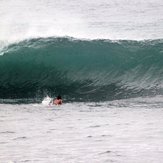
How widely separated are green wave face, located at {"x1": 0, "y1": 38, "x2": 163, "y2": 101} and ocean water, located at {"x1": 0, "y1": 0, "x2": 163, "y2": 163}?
1.5 inches

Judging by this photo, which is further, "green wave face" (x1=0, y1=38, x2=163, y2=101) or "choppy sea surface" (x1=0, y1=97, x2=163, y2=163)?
"green wave face" (x1=0, y1=38, x2=163, y2=101)

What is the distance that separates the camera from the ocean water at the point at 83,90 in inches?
611

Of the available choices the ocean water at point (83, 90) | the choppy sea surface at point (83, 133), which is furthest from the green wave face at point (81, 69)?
the choppy sea surface at point (83, 133)

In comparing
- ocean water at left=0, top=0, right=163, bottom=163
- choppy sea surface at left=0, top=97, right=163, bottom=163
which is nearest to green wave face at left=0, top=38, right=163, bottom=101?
ocean water at left=0, top=0, right=163, bottom=163

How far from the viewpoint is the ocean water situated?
15518 mm

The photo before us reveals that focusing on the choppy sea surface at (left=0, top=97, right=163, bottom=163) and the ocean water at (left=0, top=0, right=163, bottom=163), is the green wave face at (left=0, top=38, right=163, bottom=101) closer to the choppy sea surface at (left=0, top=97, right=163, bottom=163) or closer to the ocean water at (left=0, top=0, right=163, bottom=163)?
the ocean water at (left=0, top=0, right=163, bottom=163)

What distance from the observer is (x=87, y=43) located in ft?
110

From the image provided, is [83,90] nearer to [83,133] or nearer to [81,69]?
[81,69]

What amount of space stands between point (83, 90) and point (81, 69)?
3491 millimetres

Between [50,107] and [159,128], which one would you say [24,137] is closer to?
[159,128]

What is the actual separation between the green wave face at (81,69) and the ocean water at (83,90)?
0.04 metres

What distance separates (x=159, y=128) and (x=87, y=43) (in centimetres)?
1630

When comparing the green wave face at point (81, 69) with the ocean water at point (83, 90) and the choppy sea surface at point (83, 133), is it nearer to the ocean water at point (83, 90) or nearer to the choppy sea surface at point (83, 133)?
the ocean water at point (83, 90)

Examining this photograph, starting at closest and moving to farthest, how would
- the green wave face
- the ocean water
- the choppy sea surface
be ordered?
the choppy sea surface
the ocean water
the green wave face
